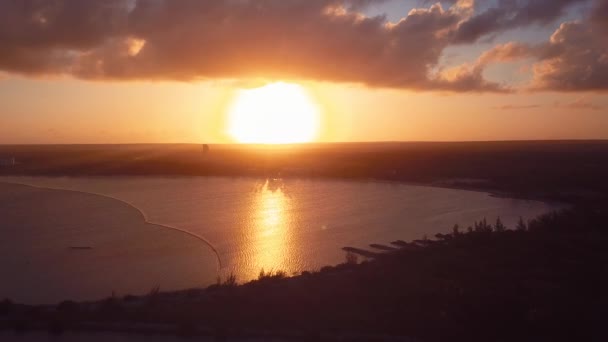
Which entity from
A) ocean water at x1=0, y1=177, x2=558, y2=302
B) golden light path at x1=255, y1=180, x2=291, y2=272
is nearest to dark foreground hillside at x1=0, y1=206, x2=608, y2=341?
ocean water at x1=0, y1=177, x2=558, y2=302

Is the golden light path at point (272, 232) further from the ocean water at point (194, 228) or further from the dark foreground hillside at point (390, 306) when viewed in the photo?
the dark foreground hillside at point (390, 306)

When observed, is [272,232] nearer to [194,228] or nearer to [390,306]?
[194,228]

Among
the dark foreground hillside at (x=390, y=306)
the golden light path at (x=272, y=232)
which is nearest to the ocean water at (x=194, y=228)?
the golden light path at (x=272, y=232)

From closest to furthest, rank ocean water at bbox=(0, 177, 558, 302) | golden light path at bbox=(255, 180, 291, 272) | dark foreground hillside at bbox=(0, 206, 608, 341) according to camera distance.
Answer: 1. dark foreground hillside at bbox=(0, 206, 608, 341)
2. ocean water at bbox=(0, 177, 558, 302)
3. golden light path at bbox=(255, 180, 291, 272)

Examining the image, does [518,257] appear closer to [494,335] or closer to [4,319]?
[494,335]

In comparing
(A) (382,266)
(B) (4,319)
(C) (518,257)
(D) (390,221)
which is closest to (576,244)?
(C) (518,257)

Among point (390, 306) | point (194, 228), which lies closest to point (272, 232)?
point (194, 228)

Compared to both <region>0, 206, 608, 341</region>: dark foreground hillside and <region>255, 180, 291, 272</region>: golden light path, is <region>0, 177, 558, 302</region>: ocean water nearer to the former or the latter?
<region>255, 180, 291, 272</region>: golden light path
